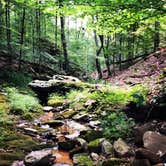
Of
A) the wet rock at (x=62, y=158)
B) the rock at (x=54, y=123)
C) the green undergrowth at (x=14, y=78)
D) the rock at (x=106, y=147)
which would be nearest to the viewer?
the wet rock at (x=62, y=158)

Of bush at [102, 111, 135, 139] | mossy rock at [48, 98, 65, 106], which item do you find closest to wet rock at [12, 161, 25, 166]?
bush at [102, 111, 135, 139]

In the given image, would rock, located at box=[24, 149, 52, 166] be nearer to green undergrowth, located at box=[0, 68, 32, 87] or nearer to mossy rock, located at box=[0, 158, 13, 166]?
mossy rock, located at box=[0, 158, 13, 166]

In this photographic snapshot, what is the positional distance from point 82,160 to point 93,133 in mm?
1677

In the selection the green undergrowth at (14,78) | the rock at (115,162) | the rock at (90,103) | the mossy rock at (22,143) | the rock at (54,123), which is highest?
the rock at (115,162)

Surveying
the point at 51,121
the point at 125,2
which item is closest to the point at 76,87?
the point at 51,121

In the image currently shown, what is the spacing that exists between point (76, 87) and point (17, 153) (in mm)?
9744

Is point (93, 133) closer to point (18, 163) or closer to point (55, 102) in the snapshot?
point (18, 163)

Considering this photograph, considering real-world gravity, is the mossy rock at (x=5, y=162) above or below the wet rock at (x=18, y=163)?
above

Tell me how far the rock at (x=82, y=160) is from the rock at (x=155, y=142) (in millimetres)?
1287

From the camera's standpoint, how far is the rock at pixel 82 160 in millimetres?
7070

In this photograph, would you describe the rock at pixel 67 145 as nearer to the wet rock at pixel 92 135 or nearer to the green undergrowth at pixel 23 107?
the wet rock at pixel 92 135

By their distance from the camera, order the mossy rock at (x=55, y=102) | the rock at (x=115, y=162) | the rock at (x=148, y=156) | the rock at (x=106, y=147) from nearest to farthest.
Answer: the rock at (x=148, y=156)
the rock at (x=115, y=162)
the rock at (x=106, y=147)
the mossy rock at (x=55, y=102)

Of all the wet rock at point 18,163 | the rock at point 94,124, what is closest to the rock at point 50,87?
the rock at point 94,124

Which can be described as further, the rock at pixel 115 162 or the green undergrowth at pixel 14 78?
the green undergrowth at pixel 14 78
